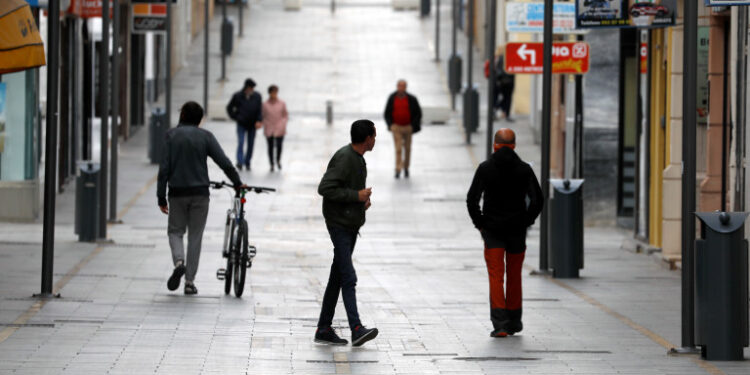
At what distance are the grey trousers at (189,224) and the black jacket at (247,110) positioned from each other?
15100mm

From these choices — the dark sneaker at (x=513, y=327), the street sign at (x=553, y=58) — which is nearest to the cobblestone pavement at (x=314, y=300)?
the dark sneaker at (x=513, y=327)

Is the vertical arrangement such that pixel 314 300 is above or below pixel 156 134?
below

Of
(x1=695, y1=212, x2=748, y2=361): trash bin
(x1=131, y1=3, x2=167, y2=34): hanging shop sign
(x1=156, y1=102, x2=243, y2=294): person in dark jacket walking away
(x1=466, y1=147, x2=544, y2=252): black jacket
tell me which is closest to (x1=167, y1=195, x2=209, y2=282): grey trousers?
(x1=156, y1=102, x2=243, y2=294): person in dark jacket walking away

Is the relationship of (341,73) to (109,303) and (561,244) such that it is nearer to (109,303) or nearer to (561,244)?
(561,244)

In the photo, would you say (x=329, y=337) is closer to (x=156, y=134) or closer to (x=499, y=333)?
(x=499, y=333)

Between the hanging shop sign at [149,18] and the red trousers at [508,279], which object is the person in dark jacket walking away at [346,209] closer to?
the red trousers at [508,279]

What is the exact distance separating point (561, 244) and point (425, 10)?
42100 mm

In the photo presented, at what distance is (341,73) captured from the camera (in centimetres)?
4716

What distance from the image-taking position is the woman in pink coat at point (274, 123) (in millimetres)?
29516

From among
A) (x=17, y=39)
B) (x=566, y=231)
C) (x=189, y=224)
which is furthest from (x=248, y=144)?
(x=17, y=39)

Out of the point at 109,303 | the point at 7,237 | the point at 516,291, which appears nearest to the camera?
the point at 516,291

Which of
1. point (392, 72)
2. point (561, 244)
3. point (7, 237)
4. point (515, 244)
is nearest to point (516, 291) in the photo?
point (515, 244)

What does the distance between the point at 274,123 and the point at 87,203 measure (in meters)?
10.3

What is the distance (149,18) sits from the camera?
98.1 feet
